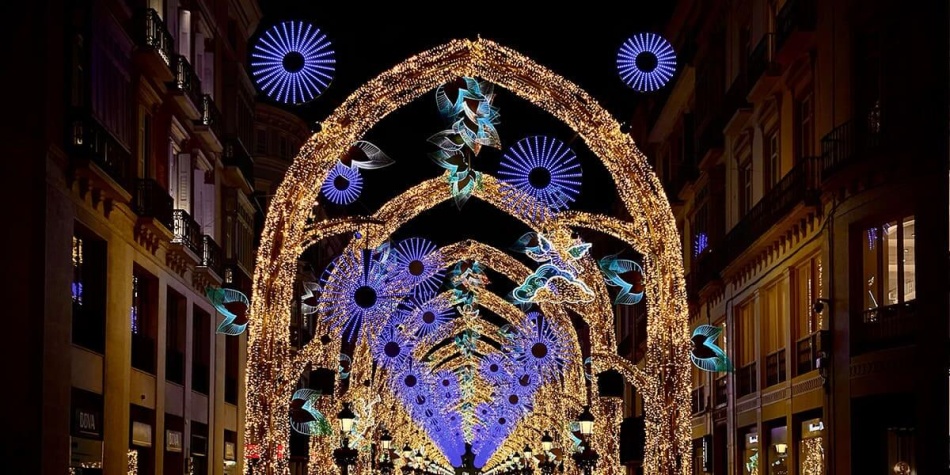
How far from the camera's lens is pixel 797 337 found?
31.9 metres

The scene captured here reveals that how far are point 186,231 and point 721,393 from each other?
640 inches

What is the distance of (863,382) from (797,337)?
6203 mm

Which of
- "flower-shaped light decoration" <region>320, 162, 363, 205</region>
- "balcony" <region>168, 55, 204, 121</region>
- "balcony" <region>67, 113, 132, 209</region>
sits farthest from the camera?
"balcony" <region>168, 55, 204, 121</region>

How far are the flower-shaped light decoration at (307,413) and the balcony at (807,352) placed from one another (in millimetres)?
10358

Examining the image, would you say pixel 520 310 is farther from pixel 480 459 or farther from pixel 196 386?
pixel 480 459

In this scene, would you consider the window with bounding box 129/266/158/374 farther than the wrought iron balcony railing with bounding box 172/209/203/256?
No

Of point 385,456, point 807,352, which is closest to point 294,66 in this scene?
point 807,352

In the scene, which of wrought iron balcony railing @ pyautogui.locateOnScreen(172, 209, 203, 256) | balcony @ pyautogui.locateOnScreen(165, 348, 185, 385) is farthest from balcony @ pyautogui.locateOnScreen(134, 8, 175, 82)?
balcony @ pyautogui.locateOnScreen(165, 348, 185, 385)

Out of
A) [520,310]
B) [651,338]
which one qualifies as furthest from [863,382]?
[520,310]

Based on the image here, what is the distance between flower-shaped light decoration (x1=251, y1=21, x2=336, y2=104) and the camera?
19625mm

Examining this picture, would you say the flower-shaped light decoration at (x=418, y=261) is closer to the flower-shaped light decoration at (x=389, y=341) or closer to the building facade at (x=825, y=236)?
the flower-shaped light decoration at (x=389, y=341)

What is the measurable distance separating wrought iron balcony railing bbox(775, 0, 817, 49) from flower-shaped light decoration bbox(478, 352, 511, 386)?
123ft

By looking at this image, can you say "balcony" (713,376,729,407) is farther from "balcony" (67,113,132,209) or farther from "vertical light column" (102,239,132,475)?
"balcony" (67,113,132,209)

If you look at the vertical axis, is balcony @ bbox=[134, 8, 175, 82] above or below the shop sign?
above
